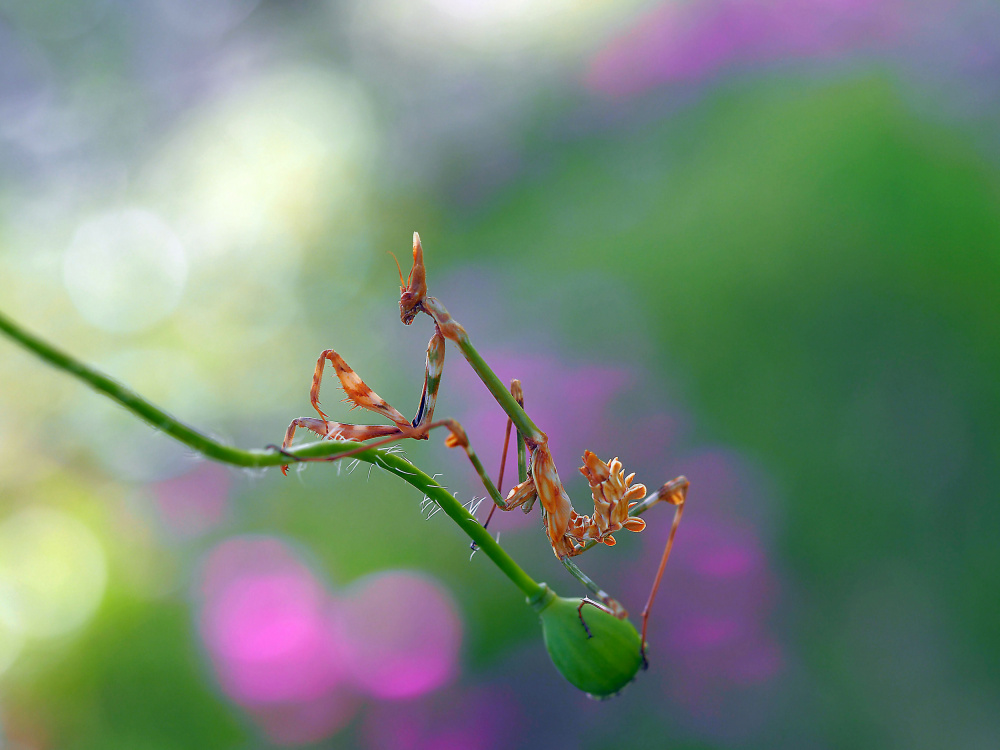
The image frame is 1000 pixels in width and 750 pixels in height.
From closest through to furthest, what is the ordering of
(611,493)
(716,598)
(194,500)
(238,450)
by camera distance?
(238,450) < (611,493) < (716,598) < (194,500)

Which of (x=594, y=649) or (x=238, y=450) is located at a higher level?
(x=238, y=450)

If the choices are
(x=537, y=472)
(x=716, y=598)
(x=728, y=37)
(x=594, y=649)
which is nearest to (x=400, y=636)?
(x=716, y=598)

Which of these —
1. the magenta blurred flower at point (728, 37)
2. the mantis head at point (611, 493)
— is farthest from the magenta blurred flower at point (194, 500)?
the magenta blurred flower at point (728, 37)

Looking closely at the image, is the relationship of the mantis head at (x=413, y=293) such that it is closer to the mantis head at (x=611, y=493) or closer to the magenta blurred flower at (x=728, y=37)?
the mantis head at (x=611, y=493)

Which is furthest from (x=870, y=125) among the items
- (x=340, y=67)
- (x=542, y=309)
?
(x=340, y=67)

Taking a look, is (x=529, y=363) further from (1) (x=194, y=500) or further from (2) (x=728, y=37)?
(2) (x=728, y=37)

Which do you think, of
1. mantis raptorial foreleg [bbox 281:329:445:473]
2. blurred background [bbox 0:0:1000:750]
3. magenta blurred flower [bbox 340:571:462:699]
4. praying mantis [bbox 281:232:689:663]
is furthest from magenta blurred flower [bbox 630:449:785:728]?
mantis raptorial foreleg [bbox 281:329:445:473]
